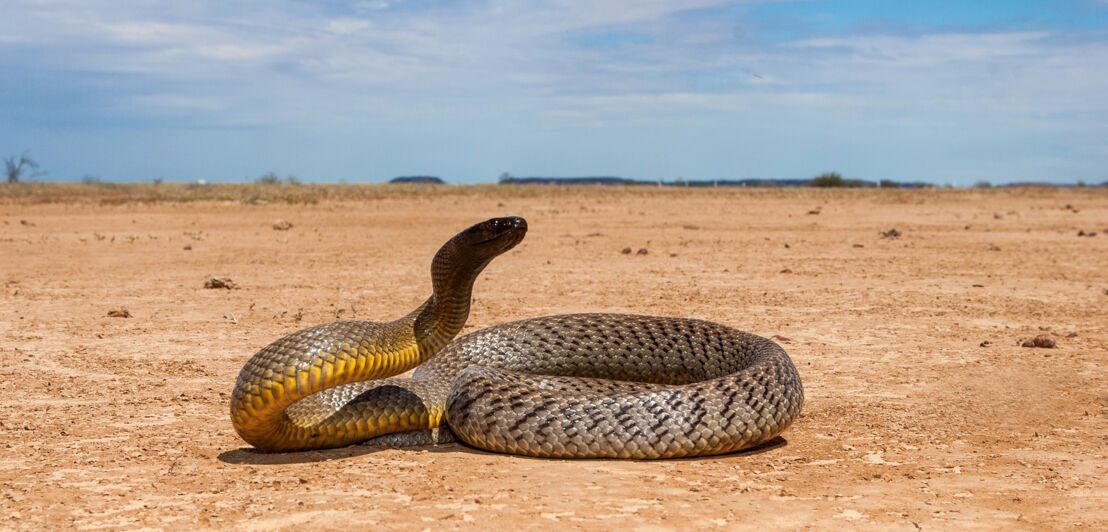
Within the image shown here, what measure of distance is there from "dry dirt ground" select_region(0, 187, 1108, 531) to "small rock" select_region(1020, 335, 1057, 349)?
14 cm

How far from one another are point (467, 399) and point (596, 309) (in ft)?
19.5

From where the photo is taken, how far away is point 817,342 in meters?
9.81

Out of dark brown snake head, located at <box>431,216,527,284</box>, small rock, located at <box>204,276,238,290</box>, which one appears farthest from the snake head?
small rock, located at <box>204,276,238,290</box>

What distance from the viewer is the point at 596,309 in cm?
1187

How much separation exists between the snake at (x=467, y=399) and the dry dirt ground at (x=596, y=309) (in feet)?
0.54

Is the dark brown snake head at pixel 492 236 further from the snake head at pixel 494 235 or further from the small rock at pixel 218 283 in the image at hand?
the small rock at pixel 218 283

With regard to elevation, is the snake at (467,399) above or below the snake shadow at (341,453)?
above

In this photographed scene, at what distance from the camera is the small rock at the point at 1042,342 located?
934 centimetres

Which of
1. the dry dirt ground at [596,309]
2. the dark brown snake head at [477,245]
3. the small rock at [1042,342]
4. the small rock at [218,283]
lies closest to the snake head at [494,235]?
the dark brown snake head at [477,245]

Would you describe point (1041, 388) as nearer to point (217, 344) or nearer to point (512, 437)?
point (512, 437)

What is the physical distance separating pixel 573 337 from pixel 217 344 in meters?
4.02

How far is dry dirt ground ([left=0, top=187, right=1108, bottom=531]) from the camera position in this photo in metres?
4.79

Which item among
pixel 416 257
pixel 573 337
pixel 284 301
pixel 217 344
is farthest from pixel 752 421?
pixel 416 257

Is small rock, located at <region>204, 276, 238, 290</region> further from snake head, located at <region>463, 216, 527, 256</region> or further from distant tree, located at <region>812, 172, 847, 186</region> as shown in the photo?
distant tree, located at <region>812, 172, 847, 186</region>
